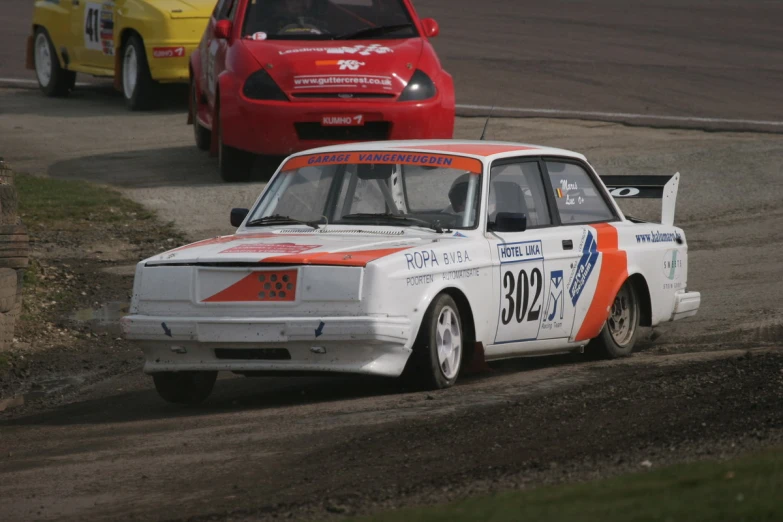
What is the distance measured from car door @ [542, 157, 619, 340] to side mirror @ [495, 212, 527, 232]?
0.59 m

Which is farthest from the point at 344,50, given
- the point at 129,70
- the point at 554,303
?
the point at 554,303

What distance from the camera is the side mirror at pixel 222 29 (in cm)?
1450

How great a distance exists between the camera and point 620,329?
972cm

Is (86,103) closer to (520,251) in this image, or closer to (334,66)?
(334,66)

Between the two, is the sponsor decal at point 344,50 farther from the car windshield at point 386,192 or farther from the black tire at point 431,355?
the black tire at point 431,355

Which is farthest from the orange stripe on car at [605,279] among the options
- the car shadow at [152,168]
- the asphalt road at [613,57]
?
the asphalt road at [613,57]

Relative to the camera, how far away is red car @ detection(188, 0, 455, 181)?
1402cm

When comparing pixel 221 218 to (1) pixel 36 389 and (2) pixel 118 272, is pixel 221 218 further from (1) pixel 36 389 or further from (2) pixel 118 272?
(1) pixel 36 389

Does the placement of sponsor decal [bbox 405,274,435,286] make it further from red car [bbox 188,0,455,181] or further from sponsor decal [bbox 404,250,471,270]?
red car [bbox 188,0,455,181]

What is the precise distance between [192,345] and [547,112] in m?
11.5

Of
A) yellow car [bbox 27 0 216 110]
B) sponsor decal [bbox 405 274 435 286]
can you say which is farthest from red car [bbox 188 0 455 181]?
sponsor decal [bbox 405 274 435 286]

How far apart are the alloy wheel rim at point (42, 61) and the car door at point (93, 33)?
87cm

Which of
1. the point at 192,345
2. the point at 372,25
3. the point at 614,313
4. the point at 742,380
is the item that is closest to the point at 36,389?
the point at 192,345

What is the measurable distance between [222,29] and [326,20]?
101 cm
